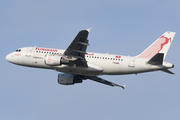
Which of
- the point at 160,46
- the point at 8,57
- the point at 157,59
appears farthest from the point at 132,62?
the point at 8,57

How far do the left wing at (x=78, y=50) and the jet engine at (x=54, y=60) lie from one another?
782mm

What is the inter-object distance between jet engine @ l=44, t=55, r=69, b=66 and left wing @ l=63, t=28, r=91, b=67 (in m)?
0.78

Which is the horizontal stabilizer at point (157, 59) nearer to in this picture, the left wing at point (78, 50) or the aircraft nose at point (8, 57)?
the left wing at point (78, 50)

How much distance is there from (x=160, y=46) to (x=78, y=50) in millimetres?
15123

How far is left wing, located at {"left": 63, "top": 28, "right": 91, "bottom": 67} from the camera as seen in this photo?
46.6 m

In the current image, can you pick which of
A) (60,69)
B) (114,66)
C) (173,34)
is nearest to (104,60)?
(114,66)

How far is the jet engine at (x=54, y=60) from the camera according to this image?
49.7m

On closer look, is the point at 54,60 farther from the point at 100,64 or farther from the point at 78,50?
the point at 100,64

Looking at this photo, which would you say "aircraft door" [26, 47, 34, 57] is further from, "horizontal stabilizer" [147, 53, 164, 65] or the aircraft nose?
"horizontal stabilizer" [147, 53, 164, 65]

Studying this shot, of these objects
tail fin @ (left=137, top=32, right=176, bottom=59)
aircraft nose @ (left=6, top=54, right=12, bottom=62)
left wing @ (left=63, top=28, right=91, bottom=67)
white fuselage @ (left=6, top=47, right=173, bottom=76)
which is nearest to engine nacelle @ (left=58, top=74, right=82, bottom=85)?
white fuselage @ (left=6, top=47, right=173, bottom=76)

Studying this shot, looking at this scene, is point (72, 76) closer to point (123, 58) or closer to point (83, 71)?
point (83, 71)

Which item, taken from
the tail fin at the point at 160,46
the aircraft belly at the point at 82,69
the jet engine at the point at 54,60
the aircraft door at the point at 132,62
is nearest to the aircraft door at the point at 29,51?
the jet engine at the point at 54,60

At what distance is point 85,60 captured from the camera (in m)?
51.0

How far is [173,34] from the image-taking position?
5544 centimetres
